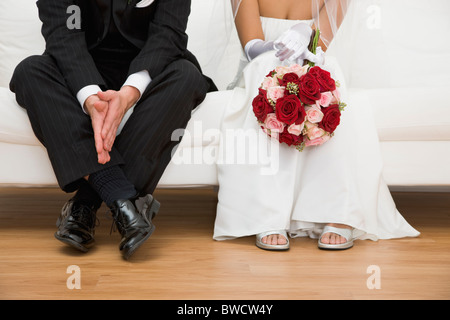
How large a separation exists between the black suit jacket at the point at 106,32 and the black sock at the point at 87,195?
29 centimetres

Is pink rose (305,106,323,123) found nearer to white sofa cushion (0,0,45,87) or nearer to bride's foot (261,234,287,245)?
bride's foot (261,234,287,245)

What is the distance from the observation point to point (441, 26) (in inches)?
89.6

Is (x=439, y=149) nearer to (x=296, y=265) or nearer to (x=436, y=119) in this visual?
(x=436, y=119)

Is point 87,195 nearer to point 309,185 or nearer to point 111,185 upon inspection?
point 111,185

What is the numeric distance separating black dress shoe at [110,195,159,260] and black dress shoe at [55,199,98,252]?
0.13 meters

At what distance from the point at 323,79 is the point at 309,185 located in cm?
34

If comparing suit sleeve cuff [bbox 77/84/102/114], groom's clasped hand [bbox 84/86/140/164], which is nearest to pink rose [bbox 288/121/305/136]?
groom's clasped hand [bbox 84/86/140/164]

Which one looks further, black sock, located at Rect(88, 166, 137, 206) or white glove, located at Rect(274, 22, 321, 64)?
white glove, located at Rect(274, 22, 321, 64)

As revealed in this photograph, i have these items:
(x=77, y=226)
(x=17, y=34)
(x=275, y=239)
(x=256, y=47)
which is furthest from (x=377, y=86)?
(x=17, y=34)

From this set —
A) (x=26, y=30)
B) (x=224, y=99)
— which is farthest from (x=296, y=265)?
(x=26, y=30)

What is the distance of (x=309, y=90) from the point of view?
155 cm

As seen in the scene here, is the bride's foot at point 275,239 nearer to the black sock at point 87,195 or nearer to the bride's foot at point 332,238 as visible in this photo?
the bride's foot at point 332,238

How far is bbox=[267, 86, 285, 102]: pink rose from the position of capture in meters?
1.57

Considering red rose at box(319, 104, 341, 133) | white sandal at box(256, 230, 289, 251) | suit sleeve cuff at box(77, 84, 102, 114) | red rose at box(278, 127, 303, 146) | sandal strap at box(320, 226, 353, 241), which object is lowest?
white sandal at box(256, 230, 289, 251)
